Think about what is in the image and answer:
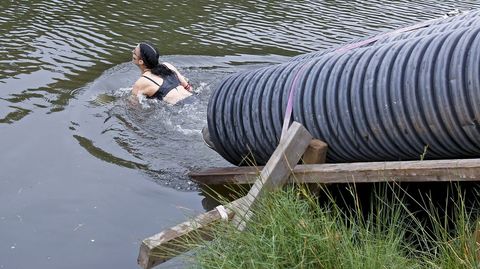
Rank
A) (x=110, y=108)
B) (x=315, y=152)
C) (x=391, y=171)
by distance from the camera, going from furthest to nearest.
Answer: (x=110, y=108) → (x=315, y=152) → (x=391, y=171)

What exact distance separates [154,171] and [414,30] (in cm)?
249

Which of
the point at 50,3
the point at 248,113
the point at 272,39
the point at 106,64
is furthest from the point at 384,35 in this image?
the point at 50,3

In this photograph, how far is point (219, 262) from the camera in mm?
3359

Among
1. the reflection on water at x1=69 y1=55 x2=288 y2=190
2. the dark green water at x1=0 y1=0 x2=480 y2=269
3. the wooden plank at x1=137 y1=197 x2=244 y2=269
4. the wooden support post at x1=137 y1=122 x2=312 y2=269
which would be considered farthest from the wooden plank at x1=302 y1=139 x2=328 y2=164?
the reflection on water at x1=69 y1=55 x2=288 y2=190

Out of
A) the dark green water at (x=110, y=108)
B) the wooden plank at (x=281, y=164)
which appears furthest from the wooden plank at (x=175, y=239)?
the dark green water at (x=110, y=108)

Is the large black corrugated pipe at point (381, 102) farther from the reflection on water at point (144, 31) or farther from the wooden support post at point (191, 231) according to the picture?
the reflection on water at point (144, 31)

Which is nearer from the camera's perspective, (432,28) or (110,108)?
(432,28)

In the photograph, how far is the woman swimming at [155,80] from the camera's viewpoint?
786 centimetres

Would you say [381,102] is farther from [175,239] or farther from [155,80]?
[155,80]

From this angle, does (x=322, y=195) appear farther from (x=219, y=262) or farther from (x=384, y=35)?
(x=219, y=262)

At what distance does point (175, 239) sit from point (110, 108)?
4.10 meters

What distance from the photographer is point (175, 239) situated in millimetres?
3936

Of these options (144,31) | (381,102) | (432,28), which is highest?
(432,28)

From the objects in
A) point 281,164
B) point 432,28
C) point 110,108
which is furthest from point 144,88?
point 281,164
